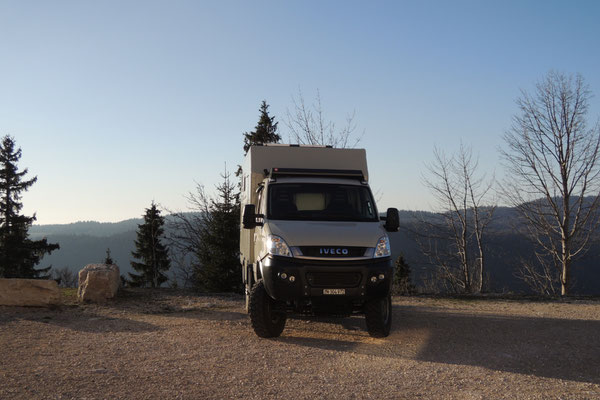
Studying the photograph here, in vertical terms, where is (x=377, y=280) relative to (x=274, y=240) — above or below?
below

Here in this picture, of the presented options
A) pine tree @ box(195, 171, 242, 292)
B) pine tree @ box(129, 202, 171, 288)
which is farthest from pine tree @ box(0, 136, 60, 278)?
pine tree @ box(195, 171, 242, 292)

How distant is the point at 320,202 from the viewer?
913cm

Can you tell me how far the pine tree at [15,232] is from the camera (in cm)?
3397

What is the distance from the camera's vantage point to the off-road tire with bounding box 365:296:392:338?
8.45m

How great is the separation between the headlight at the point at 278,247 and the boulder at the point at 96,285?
6.69 meters

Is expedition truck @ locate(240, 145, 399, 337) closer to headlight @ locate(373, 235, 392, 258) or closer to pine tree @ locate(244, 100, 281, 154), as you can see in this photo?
headlight @ locate(373, 235, 392, 258)

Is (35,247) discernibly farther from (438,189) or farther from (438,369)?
(438,369)

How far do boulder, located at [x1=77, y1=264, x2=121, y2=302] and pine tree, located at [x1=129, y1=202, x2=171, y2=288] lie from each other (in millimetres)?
33475

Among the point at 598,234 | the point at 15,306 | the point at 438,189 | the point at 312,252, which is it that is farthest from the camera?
the point at 438,189

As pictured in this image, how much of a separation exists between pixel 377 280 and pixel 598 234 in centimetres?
1964

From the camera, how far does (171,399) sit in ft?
17.7

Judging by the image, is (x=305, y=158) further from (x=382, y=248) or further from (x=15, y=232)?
(x=15, y=232)

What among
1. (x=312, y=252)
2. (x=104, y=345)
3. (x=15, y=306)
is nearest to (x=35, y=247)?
(x=15, y=306)

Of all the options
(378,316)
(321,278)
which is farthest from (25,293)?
(378,316)
